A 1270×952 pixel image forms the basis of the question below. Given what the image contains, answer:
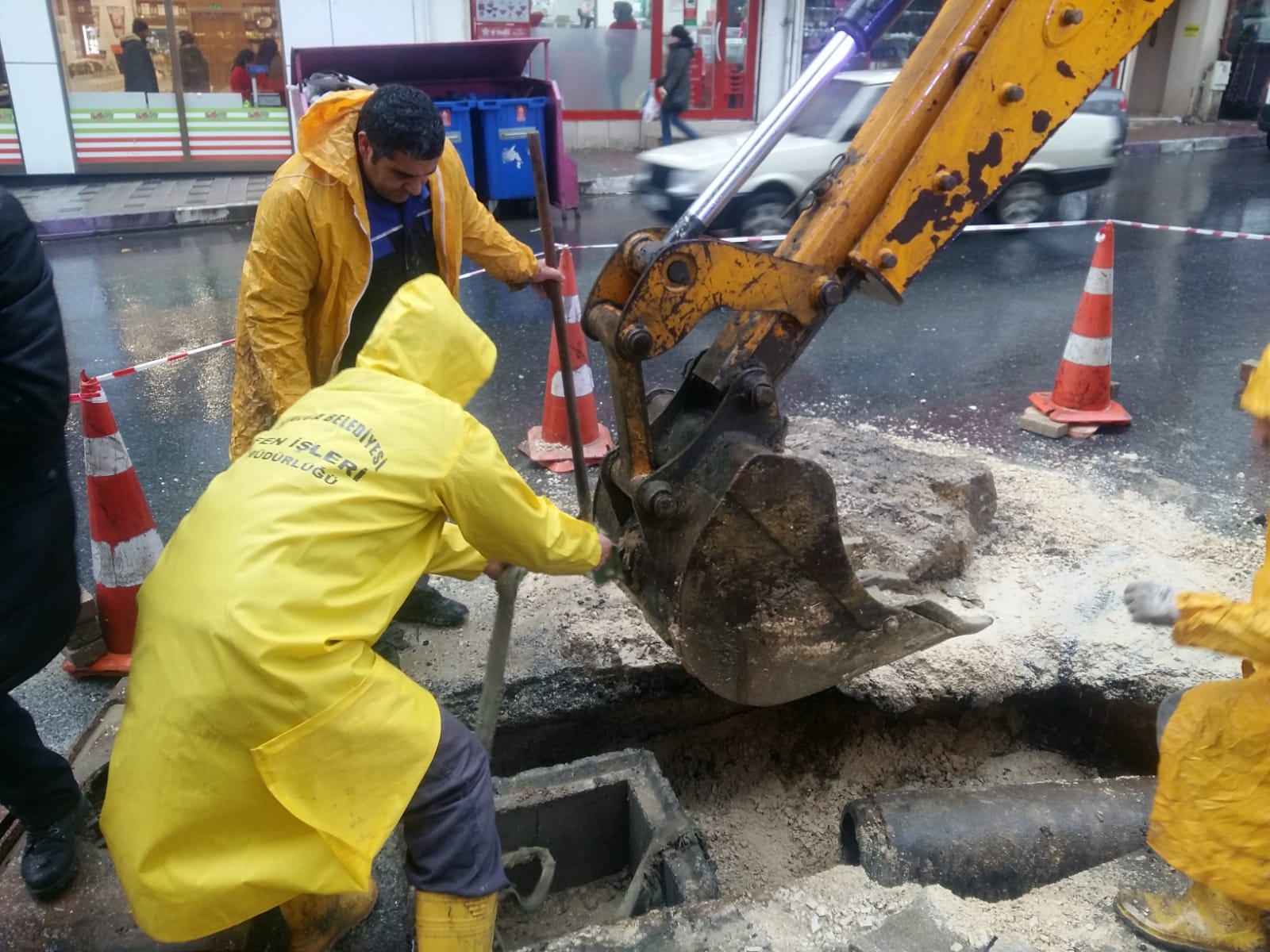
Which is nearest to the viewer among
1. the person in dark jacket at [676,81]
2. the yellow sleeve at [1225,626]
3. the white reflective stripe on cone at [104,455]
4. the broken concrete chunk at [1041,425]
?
the yellow sleeve at [1225,626]

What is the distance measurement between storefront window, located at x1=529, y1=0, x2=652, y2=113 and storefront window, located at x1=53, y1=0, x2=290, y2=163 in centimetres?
380

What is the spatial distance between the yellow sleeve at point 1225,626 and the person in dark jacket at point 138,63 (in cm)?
1364

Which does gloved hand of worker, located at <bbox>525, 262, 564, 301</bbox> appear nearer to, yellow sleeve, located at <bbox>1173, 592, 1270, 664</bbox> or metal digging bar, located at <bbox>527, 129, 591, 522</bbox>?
metal digging bar, located at <bbox>527, 129, 591, 522</bbox>

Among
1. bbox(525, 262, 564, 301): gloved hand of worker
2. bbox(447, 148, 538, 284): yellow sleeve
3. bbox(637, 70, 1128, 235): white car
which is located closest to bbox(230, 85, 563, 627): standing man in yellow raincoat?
bbox(447, 148, 538, 284): yellow sleeve

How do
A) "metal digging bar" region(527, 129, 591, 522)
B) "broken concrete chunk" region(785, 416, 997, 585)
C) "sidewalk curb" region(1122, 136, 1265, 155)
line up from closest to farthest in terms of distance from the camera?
"metal digging bar" region(527, 129, 591, 522)
"broken concrete chunk" region(785, 416, 997, 585)
"sidewalk curb" region(1122, 136, 1265, 155)

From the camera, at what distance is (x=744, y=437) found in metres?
2.73

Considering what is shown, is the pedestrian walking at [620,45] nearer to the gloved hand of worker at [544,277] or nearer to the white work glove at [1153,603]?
the gloved hand of worker at [544,277]

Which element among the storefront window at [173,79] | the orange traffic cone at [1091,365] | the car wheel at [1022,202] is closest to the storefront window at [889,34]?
the car wheel at [1022,202]

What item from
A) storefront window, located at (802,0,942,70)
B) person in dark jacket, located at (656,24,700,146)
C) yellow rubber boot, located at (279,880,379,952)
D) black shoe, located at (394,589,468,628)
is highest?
storefront window, located at (802,0,942,70)

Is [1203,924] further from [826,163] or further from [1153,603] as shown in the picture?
[826,163]

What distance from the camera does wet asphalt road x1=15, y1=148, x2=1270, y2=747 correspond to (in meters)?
5.06

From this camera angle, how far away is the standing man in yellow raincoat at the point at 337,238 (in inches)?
117

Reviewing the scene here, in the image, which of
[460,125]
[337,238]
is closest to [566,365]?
[337,238]

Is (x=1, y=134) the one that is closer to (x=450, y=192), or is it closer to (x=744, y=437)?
(x=450, y=192)
